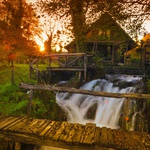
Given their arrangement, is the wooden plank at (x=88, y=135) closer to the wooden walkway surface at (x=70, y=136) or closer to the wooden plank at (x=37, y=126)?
the wooden walkway surface at (x=70, y=136)

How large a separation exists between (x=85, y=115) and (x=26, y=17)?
1849 cm

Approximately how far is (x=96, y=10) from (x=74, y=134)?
22.3 ft

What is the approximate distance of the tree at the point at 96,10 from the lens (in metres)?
8.52

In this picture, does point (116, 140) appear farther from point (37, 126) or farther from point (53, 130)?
point (37, 126)

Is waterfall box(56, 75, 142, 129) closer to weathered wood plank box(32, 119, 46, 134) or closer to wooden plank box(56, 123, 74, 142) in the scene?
weathered wood plank box(32, 119, 46, 134)

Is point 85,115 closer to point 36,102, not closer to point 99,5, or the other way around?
point 36,102

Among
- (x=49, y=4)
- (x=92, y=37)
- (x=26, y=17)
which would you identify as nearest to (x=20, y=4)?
(x=26, y=17)

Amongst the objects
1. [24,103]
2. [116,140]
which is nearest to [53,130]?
[116,140]

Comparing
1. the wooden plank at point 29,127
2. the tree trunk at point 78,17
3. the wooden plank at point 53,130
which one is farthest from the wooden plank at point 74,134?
the tree trunk at point 78,17

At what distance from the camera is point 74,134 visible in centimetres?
484

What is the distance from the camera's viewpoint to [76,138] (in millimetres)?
4555

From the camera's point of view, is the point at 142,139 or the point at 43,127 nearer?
the point at 142,139

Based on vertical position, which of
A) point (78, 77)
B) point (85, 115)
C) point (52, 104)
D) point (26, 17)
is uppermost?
point (26, 17)

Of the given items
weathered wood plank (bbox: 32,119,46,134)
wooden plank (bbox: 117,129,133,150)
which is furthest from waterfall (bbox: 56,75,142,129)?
wooden plank (bbox: 117,129,133,150)
